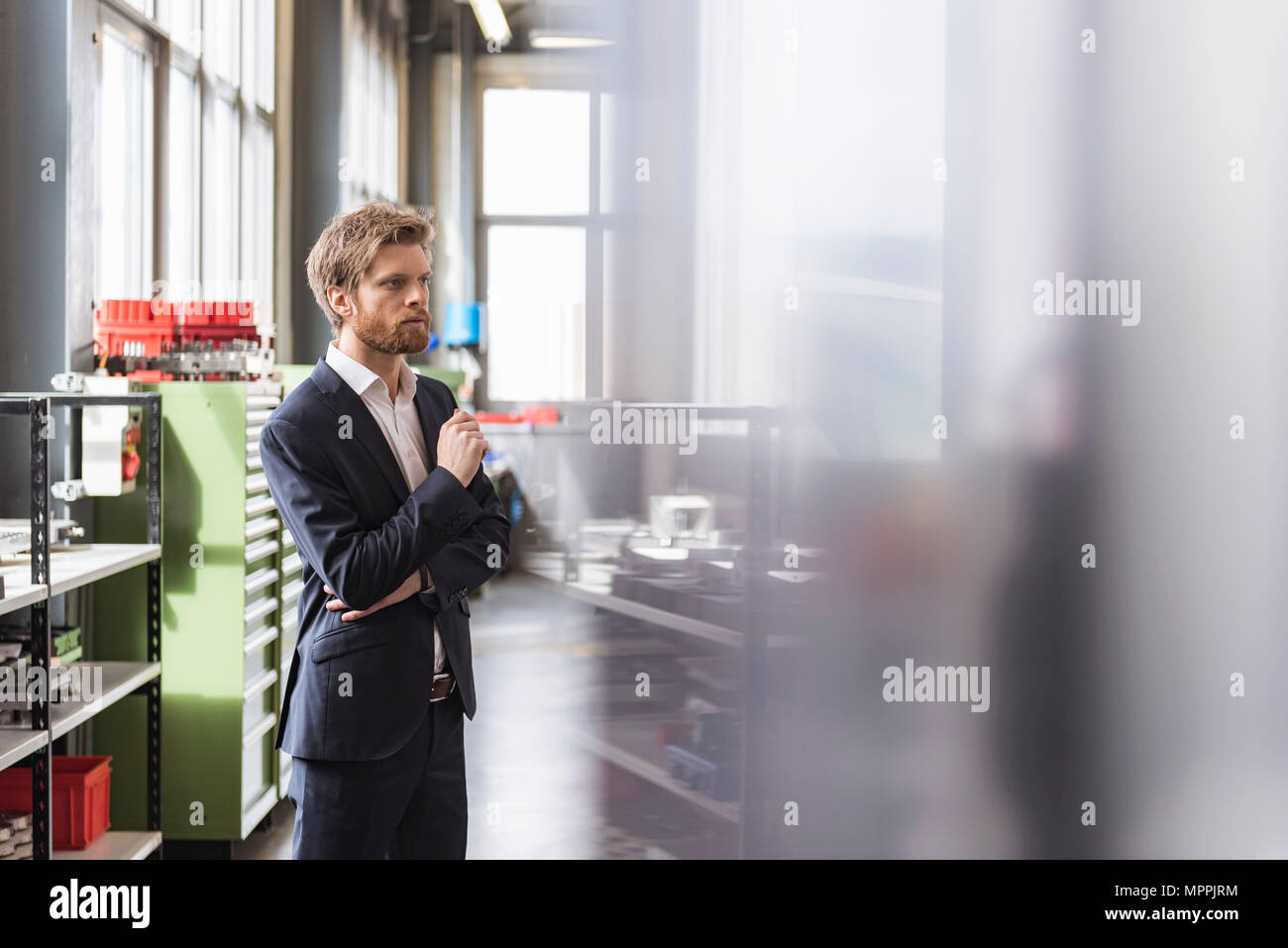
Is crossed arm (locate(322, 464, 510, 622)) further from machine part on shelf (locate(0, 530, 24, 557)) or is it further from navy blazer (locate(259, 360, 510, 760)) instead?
machine part on shelf (locate(0, 530, 24, 557))

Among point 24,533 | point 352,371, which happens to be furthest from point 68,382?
point 352,371

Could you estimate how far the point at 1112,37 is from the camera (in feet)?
7.27

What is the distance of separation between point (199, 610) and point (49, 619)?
693 millimetres

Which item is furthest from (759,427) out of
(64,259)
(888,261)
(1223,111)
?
(64,259)

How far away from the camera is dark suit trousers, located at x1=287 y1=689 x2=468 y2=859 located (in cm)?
146

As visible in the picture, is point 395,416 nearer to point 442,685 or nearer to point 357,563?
point 357,563

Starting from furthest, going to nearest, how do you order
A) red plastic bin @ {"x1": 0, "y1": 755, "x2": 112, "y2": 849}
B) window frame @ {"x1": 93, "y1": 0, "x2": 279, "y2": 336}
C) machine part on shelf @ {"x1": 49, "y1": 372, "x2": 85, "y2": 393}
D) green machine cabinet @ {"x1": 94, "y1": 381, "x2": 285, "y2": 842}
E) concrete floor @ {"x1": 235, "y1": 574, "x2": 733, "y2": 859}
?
window frame @ {"x1": 93, "y1": 0, "x2": 279, "y2": 336}, green machine cabinet @ {"x1": 94, "y1": 381, "x2": 285, "y2": 842}, machine part on shelf @ {"x1": 49, "y1": 372, "x2": 85, "y2": 393}, concrete floor @ {"x1": 235, "y1": 574, "x2": 733, "y2": 859}, red plastic bin @ {"x1": 0, "y1": 755, "x2": 112, "y2": 849}

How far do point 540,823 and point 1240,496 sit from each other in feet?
5.82

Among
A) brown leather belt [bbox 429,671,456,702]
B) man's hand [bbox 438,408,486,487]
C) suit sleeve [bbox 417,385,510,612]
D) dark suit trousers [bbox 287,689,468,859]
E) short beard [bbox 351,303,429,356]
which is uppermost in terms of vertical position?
short beard [bbox 351,303,429,356]

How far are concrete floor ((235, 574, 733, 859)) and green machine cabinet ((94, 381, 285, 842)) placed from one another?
0.25 metres

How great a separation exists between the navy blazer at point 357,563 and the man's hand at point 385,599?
0.04ft

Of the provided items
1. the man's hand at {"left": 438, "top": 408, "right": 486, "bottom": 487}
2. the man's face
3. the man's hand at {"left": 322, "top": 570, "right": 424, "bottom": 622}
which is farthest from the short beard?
the man's hand at {"left": 322, "top": 570, "right": 424, "bottom": 622}

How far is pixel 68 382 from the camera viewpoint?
257 centimetres

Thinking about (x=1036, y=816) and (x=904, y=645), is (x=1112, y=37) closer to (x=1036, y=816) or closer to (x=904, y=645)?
(x=904, y=645)
